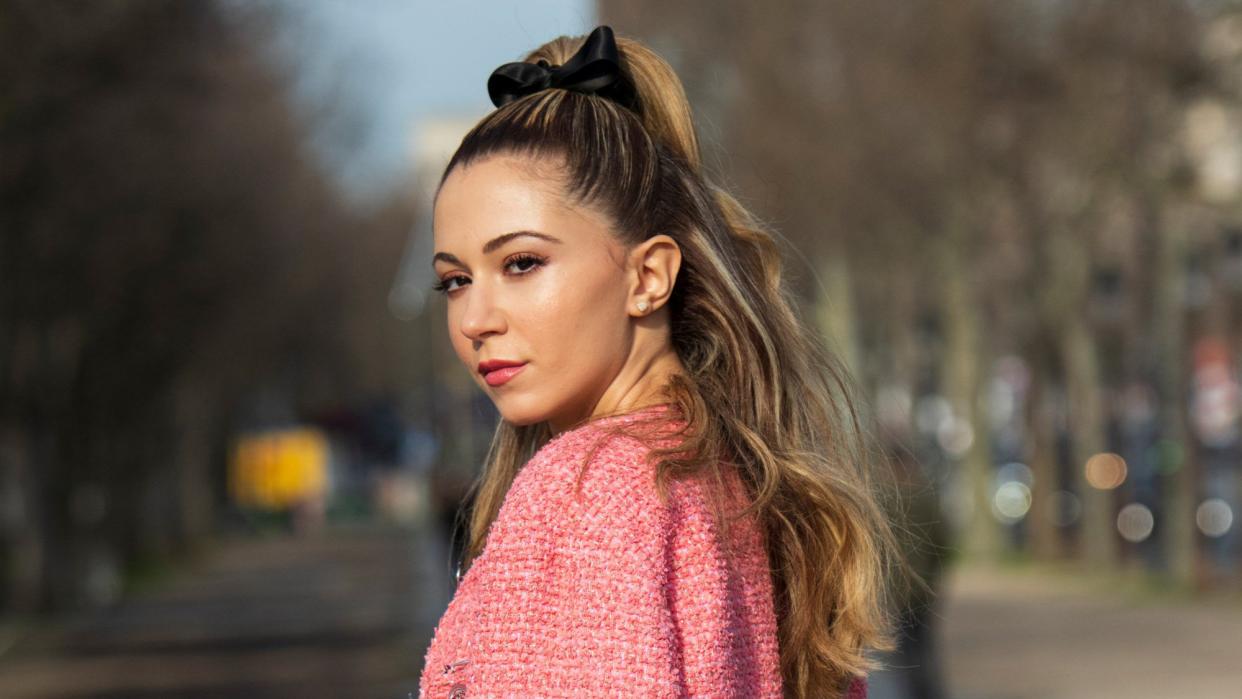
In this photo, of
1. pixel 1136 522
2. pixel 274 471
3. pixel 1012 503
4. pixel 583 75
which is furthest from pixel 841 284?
pixel 274 471

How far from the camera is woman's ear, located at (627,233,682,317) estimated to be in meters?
2.50

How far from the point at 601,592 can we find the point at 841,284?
30.5 meters

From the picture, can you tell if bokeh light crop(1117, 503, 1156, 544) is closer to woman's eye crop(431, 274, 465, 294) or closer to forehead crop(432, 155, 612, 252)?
woman's eye crop(431, 274, 465, 294)

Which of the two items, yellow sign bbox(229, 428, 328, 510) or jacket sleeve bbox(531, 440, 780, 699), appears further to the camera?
yellow sign bbox(229, 428, 328, 510)

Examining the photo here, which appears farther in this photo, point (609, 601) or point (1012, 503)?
point (1012, 503)

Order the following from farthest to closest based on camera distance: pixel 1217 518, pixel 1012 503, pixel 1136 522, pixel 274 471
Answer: pixel 274 471, pixel 1012 503, pixel 1136 522, pixel 1217 518

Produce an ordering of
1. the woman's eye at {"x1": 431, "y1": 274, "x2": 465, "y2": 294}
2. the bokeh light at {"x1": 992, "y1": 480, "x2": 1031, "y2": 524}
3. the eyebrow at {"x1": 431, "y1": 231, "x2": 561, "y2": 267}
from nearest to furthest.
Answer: the eyebrow at {"x1": 431, "y1": 231, "x2": 561, "y2": 267}
the woman's eye at {"x1": 431, "y1": 274, "x2": 465, "y2": 294}
the bokeh light at {"x1": 992, "y1": 480, "x2": 1031, "y2": 524}

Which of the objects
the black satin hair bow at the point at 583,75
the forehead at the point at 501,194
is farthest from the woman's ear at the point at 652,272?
the black satin hair bow at the point at 583,75

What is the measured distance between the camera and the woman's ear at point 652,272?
2.50 m

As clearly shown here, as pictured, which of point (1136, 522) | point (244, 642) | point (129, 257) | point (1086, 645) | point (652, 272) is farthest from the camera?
point (1136, 522)

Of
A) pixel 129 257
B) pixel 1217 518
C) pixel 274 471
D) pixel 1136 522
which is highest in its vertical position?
pixel 274 471

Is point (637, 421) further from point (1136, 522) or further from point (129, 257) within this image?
point (1136, 522)

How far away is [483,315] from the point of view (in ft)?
8.07


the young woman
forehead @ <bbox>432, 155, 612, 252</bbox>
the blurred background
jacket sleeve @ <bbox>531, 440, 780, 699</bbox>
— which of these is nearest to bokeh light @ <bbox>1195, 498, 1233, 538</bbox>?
the blurred background
